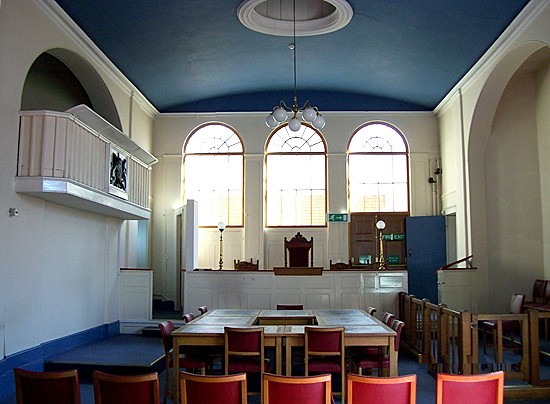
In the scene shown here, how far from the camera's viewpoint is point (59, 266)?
8.06 metres

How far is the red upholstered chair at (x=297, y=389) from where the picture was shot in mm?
3672

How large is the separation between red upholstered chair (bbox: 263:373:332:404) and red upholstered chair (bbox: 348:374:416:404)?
0.17 m

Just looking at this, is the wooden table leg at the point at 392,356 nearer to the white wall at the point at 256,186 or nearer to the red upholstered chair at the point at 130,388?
the red upholstered chair at the point at 130,388

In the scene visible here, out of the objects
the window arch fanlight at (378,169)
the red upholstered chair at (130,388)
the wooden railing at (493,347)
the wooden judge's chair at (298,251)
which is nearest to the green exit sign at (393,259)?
the window arch fanlight at (378,169)

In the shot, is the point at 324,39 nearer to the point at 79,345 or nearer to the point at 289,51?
the point at 289,51

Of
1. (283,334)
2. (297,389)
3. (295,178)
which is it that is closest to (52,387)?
(297,389)

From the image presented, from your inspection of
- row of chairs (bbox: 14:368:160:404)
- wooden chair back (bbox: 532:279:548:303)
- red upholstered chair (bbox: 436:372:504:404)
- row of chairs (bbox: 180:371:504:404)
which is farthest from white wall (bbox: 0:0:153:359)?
wooden chair back (bbox: 532:279:548:303)

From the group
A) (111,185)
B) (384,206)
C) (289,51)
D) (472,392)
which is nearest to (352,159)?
(384,206)

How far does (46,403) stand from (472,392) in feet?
9.47

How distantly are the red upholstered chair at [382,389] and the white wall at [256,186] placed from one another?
858 centimetres

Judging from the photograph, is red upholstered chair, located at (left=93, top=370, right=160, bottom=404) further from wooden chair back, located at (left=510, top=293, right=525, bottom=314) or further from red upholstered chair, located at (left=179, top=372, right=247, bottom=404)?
wooden chair back, located at (left=510, top=293, right=525, bottom=314)

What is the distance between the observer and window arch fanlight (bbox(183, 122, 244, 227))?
12.6 m

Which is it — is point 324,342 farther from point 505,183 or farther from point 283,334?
point 505,183

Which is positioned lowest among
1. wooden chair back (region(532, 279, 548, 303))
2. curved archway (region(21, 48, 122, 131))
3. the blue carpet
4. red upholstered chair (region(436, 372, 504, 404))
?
the blue carpet
